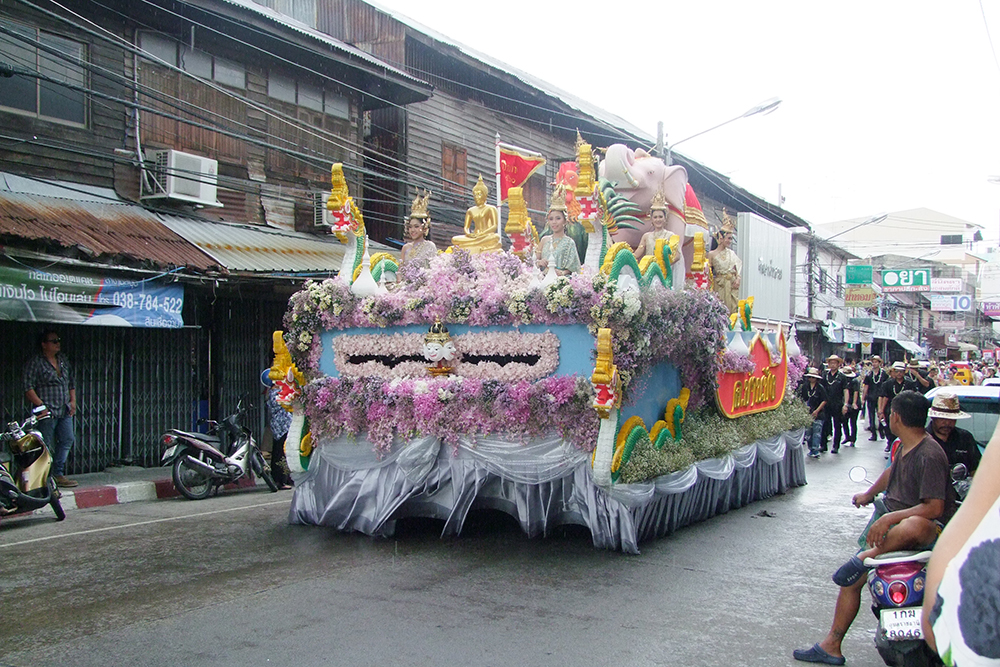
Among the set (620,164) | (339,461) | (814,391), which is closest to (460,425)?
(339,461)

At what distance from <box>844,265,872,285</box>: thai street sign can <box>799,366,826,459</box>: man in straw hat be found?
72.9 ft

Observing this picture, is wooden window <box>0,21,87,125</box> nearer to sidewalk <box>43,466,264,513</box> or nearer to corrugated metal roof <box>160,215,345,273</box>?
corrugated metal roof <box>160,215,345,273</box>

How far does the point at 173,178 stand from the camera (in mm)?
Result: 13336

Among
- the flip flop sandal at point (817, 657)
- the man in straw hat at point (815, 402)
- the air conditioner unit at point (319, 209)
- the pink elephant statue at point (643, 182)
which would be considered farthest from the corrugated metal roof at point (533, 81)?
Result: the flip flop sandal at point (817, 657)

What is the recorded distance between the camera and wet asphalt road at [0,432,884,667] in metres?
4.75

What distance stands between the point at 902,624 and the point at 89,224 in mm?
10966

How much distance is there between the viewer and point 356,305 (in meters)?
7.88

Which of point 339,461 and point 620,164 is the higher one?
point 620,164

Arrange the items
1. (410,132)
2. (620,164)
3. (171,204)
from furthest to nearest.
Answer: (410,132) → (171,204) → (620,164)

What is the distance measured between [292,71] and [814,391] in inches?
462

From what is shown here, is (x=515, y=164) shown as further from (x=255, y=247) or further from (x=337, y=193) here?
(x=337, y=193)

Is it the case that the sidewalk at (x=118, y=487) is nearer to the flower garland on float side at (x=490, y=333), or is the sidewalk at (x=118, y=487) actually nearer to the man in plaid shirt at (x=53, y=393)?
the man in plaid shirt at (x=53, y=393)

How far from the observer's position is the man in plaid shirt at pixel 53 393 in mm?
9930

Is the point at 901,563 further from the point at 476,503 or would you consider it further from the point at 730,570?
the point at 476,503
